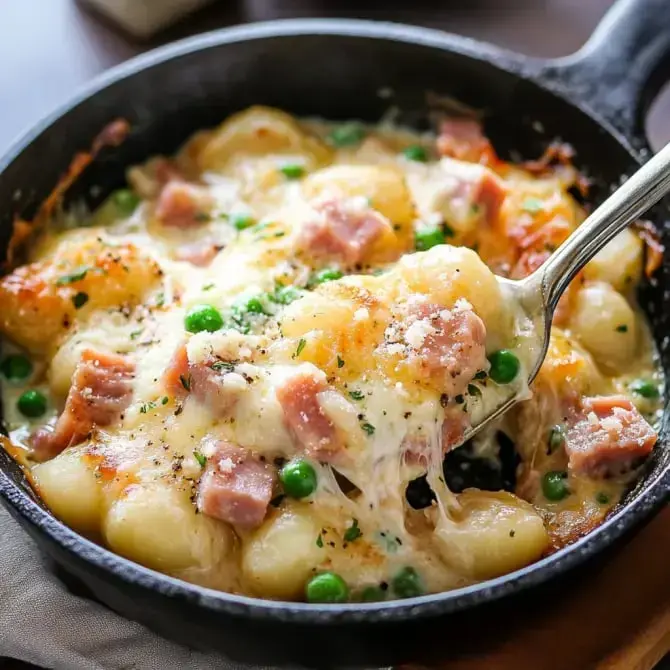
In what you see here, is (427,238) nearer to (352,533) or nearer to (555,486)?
(555,486)

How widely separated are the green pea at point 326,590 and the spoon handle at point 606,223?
958mm

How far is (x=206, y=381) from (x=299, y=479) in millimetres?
347

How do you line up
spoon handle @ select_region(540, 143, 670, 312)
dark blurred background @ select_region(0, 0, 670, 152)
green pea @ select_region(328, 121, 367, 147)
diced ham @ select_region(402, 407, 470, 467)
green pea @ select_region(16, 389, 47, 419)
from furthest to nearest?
dark blurred background @ select_region(0, 0, 670, 152) < green pea @ select_region(328, 121, 367, 147) < green pea @ select_region(16, 389, 47, 419) < spoon handle @ select_region(540, 143, 670, 312) < diced ham @ select_region(402, 407, 470, 467)

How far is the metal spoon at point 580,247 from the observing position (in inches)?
100

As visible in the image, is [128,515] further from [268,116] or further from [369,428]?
[268,116]

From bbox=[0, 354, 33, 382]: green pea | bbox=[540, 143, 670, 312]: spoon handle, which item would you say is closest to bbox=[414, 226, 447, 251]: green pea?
bbox=[540, 143, 670, 312]: spoon handle

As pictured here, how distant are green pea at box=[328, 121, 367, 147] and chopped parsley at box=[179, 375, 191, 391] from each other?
4.84 feet

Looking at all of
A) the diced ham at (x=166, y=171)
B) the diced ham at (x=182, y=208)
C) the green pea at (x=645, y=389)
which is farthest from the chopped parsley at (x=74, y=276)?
the green pea at (x=645, y=389)

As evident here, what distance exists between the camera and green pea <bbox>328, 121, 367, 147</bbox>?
11.8 feet

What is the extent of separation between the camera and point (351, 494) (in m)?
2.37

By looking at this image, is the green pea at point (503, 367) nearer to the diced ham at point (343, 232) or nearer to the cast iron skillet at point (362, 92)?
the cast iron skillet at point (362, 92)

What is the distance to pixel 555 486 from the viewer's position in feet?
8.34

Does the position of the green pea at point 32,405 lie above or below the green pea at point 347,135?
below

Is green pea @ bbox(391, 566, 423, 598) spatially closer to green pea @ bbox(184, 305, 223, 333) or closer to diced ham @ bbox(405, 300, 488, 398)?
diced ham @ bbox(405, 300, 488, 398)
